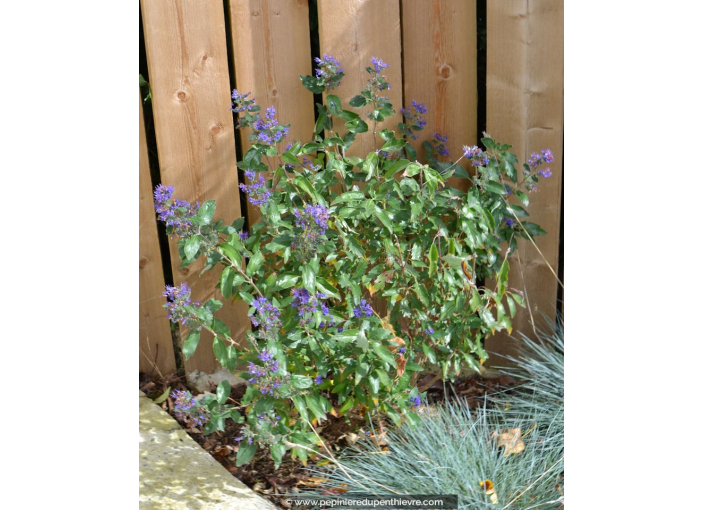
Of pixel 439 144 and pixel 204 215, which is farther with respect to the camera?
pixel 439 144

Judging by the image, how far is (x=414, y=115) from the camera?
99.6 inches

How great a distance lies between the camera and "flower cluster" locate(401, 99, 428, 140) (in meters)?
2.50

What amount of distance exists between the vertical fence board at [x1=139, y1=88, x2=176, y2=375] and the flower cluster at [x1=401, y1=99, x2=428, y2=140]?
105 centimetres

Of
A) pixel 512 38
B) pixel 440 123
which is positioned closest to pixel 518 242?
pixel 440 123

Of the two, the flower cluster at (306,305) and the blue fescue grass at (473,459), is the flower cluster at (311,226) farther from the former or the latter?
the blue fescue grass at (473,459)

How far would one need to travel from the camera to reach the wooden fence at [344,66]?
2455 mm

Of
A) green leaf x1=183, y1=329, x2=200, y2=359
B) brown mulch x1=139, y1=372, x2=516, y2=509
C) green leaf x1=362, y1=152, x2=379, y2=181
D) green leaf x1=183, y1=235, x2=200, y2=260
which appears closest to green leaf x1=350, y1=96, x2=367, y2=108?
green leaf x1=362, y1=152, x2=379, y2=181

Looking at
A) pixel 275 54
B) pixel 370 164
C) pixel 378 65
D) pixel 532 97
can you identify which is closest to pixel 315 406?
pixel 370 164

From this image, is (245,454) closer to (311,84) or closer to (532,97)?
(311,84)

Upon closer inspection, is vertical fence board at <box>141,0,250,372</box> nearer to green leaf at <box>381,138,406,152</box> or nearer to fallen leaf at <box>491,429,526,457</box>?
green leaf at <box>381,138,406,152</box>

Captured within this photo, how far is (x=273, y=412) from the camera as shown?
82.2 inches

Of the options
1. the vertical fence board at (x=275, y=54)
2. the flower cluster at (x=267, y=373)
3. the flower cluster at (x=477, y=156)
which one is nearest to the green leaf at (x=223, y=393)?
the flower cluster at (x=267, y=373)

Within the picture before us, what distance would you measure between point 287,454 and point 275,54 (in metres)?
1.54

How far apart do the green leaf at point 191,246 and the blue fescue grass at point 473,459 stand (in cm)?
87
